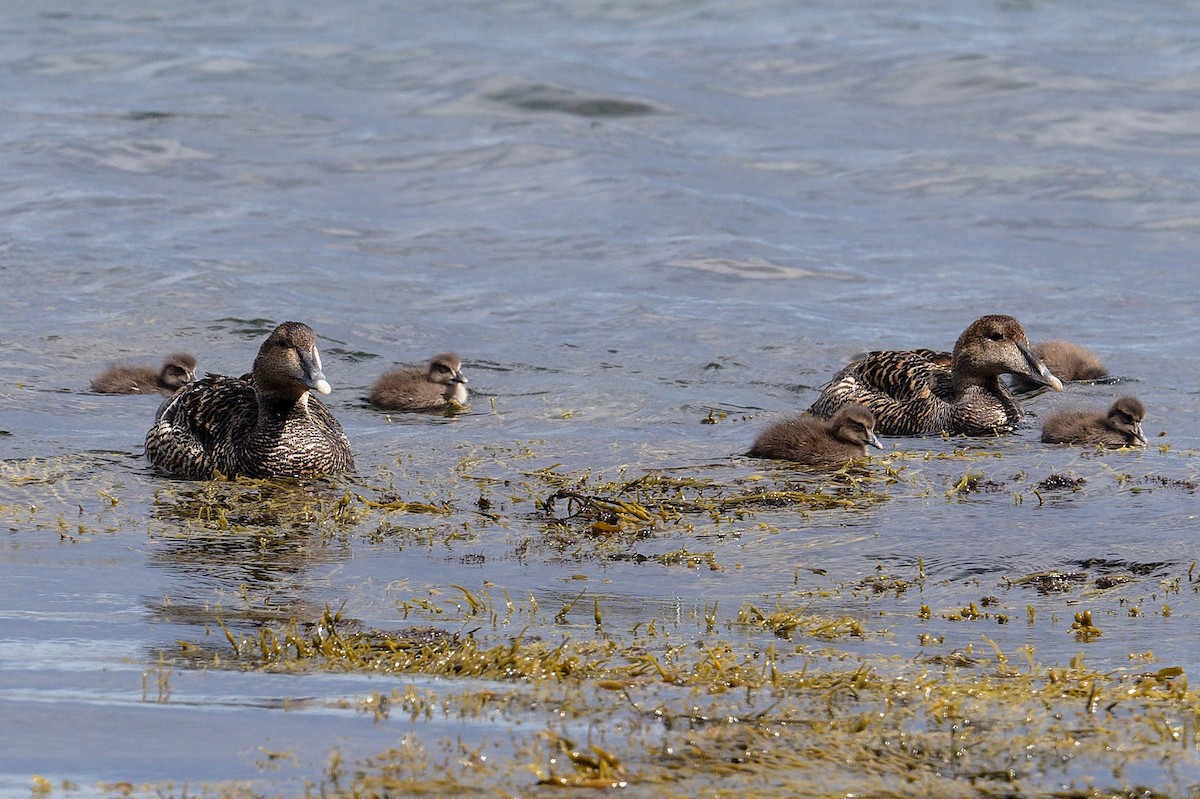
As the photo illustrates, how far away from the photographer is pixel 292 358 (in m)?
9.00

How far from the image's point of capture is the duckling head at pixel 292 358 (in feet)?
29.3

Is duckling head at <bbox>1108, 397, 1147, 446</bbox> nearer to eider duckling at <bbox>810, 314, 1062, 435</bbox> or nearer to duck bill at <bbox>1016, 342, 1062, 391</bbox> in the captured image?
eider duckling at <bbox>810, 314, 1062, 435</bbox>

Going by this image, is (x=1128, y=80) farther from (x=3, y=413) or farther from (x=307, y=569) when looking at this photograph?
(x=307, y=569)

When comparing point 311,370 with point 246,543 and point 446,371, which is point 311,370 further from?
point 446,371

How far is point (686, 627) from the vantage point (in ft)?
19.1

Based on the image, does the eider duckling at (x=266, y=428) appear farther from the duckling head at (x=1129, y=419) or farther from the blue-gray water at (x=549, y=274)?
the duckling head at (x=1129, y=419)

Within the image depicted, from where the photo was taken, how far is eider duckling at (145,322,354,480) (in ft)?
29.0

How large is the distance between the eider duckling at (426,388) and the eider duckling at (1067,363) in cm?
375

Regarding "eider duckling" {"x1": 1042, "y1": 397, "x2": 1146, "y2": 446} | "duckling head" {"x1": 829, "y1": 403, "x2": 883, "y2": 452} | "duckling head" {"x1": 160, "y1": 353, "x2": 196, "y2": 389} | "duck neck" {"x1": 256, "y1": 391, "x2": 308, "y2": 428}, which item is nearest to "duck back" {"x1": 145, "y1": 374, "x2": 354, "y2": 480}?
"duck neck" {"x1": 256, "y1": 391, "x2": 308, "y2": 428}

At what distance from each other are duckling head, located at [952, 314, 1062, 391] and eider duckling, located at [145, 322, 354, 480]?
379 centimetres

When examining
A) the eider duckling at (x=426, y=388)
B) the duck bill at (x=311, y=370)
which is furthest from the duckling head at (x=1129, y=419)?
the duck bill at (x=311, y=370)

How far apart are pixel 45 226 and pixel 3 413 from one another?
6772 mm

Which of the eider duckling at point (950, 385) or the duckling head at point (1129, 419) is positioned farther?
the eider duckling at point (950, 385)

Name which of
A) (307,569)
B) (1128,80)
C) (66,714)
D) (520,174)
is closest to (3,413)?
(307,569)
